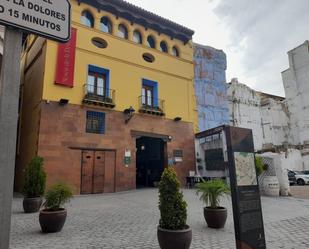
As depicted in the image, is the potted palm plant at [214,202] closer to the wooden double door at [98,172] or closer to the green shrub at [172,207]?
the green shrub at [172,207]

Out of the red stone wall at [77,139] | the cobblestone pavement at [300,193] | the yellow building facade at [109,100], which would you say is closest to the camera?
the red stone wall at [77,139]

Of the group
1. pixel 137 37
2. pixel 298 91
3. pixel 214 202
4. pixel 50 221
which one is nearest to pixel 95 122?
pixel 137 37

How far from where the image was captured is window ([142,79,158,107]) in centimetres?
1838

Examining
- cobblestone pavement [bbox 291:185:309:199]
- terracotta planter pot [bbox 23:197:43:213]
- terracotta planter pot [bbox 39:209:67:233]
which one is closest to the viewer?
terracotta planter pot [bbox 39:209:67:233]

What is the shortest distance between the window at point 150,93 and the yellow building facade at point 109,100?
0.08 meters

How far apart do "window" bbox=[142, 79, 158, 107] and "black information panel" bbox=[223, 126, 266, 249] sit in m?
13.9

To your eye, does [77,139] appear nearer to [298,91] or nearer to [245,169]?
[245,169]

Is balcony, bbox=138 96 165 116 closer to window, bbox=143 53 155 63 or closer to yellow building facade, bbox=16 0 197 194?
yellow building facade, bbox=16 0 197 194

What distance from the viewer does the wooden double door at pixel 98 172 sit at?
14.3 metres

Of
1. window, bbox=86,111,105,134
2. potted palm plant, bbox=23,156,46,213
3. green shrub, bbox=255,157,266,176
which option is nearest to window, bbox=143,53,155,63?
window, bbox=86,111,105,134

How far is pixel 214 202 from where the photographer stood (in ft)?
22.0

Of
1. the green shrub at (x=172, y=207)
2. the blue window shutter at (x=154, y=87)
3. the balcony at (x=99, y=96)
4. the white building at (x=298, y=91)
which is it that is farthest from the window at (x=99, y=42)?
the white building at (x=298, y=91)

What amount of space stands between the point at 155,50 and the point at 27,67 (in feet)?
31.4

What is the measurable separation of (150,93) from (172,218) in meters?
15.0
